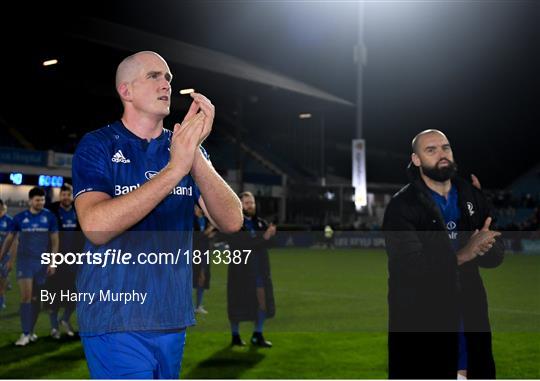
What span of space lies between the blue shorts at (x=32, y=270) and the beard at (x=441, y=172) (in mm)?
6482

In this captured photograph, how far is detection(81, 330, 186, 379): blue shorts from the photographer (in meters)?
2.41

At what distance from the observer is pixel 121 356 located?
7.91 ft

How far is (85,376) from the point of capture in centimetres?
705

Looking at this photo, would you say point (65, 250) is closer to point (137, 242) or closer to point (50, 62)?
point (137, 242)

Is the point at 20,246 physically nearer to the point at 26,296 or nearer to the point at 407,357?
the point at 26,296

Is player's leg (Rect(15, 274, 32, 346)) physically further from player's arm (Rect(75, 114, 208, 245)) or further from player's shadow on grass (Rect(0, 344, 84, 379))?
player's arm (Rect(75, 114, 208, 245))

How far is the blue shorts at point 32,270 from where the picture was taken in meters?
9.38

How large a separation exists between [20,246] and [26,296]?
0.98m

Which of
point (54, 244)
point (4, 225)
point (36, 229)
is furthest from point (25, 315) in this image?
point (4, 225)

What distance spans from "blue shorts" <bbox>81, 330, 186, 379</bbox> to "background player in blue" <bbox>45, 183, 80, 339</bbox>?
724cm

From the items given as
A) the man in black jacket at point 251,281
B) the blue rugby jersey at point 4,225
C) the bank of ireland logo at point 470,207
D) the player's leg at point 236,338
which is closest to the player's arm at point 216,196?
the bank of ireland logo at point 470,207

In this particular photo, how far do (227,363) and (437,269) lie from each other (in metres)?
3.87

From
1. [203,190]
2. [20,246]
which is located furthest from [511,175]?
[203,190]

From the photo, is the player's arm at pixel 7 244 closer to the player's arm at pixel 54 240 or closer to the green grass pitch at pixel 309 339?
the player's arm at pixel 54 240
